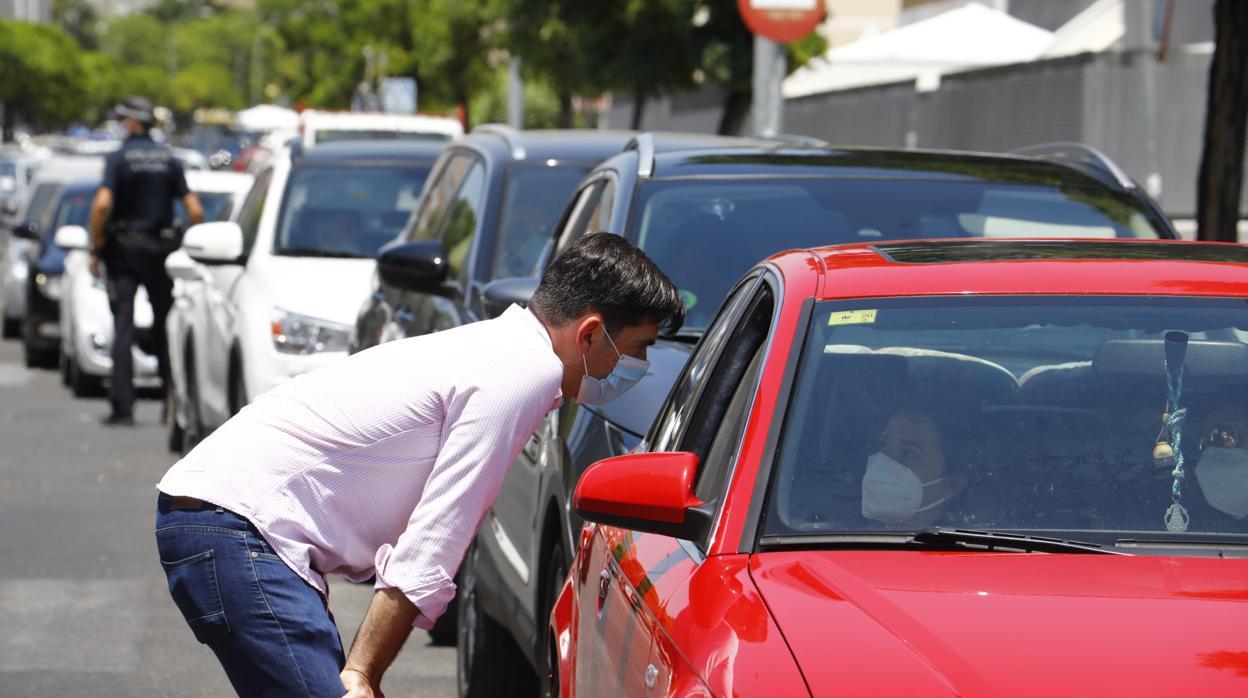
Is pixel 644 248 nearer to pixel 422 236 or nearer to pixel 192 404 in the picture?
pixel 422 236

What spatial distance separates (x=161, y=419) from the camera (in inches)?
634

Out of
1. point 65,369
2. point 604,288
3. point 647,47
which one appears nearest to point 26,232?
point 65,369

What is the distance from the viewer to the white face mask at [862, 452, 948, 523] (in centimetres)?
371

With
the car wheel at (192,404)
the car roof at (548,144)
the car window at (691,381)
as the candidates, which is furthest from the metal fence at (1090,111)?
the car window at (691,381)

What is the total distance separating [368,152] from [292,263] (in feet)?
3.95

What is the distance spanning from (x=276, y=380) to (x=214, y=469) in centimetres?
682

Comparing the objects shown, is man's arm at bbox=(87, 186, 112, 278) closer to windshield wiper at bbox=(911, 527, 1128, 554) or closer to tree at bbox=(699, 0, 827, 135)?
tree at bbox=(699, 0, 827, 135)

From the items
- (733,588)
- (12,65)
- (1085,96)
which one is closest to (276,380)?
(733,588)

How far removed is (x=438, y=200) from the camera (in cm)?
992

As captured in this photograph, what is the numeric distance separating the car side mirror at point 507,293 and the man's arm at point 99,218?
8.38 metres

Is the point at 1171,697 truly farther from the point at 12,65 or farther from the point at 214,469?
the point at 12,65

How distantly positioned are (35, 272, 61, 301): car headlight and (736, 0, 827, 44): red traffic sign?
8969 mm

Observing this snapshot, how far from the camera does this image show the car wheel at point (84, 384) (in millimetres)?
17562

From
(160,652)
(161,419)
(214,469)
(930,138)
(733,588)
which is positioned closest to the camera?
(733,588)
